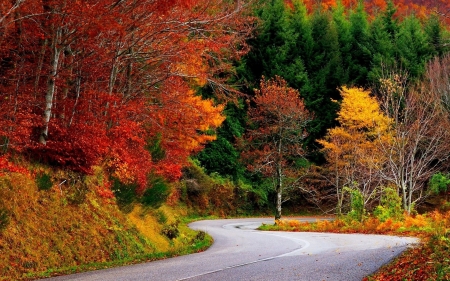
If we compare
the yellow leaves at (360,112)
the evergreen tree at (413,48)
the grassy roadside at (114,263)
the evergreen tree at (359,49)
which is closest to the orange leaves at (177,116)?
the grassy roadside at (114,263)

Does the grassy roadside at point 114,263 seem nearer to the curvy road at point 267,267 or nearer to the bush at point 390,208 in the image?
the curvy road at point 267,267

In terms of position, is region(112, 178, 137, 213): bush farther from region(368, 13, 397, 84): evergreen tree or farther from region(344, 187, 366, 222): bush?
region(368, 13, 397, 84): evergreen tree

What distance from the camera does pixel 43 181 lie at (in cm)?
1202

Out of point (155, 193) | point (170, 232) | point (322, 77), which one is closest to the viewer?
point (155, 193)

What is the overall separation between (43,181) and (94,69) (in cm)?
447

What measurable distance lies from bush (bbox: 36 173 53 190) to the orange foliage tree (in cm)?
66

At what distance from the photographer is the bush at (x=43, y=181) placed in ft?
39.1

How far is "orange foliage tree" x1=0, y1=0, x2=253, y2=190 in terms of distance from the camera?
38.7ft

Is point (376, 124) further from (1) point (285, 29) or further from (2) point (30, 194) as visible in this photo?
(2) point (30, 194)

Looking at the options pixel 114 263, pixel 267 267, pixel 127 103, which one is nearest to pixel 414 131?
pixel 127 103

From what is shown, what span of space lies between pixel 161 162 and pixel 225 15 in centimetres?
627

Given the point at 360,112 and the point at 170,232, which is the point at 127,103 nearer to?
the point at 170,232

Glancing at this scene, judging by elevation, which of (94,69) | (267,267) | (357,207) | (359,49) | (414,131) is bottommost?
(267,267)

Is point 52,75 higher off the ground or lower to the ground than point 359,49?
lower
